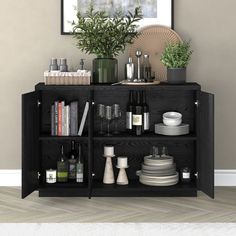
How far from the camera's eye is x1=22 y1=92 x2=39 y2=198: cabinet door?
443 cm

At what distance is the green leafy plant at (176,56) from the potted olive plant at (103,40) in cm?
28

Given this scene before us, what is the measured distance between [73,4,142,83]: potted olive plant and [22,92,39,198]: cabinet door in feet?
1.55

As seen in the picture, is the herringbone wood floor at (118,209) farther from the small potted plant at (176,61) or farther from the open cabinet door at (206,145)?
the small potted plant at (176,61)

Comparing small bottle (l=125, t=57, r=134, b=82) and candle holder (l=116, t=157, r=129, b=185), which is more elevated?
small bottle (l=125, t=57, r=134, b=82)

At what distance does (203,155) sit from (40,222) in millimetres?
1193

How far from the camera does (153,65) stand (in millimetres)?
4934

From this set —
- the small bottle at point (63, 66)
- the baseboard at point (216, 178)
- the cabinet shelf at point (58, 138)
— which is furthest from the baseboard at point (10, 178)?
the small bottle at point (63, 66)

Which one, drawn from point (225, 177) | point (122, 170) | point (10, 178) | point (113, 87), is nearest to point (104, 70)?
point (113, 87)

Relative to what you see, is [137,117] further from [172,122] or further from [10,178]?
[10,178]

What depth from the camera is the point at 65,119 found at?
4.73m

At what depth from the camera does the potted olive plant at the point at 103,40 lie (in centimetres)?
473

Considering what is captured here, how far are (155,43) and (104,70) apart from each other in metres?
0.45

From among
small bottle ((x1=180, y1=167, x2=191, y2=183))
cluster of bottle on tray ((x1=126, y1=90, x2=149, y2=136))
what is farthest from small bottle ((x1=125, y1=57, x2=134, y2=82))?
small bottle ((x1=180, y1=167, x2=191, y2=183))

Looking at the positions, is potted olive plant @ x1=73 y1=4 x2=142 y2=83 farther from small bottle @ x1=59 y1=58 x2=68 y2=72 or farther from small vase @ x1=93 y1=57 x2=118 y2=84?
small bottle @ x1=59 y1=58 x2=68 y2=72
